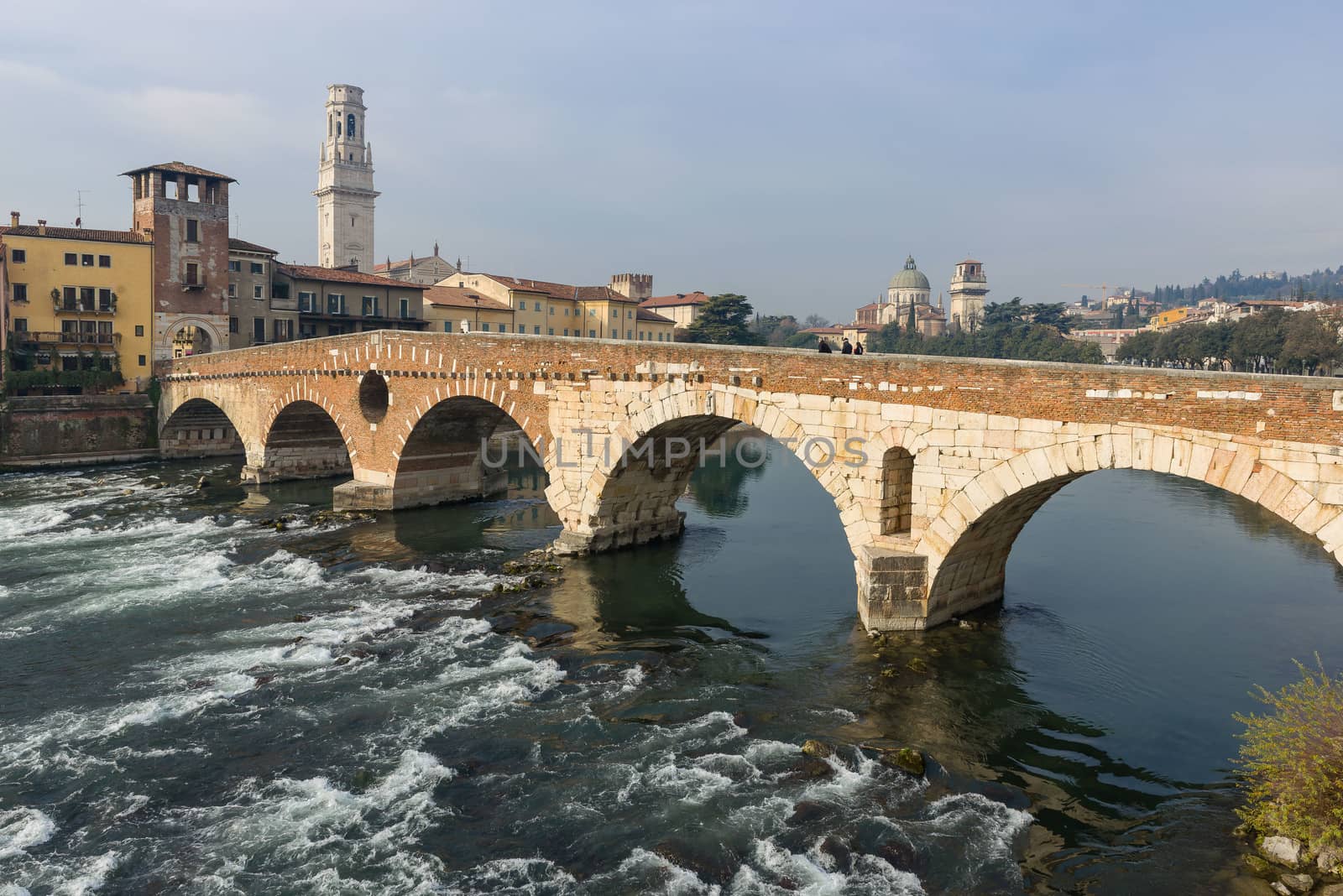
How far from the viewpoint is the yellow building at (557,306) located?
63.7 m

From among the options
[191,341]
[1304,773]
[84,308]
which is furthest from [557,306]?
[1304,773]

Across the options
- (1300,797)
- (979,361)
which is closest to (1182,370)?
(979,361)

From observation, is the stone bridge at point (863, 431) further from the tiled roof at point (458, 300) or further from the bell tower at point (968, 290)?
the bell tower at point (968, 290)

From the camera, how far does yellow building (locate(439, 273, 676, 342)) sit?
6366cm

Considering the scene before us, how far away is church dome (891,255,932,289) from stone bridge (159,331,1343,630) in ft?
468

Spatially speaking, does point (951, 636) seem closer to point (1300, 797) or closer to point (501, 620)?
point (1300, 797)

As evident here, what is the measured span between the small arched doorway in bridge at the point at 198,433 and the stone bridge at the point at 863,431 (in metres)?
16.5

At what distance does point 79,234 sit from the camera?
46875 mm

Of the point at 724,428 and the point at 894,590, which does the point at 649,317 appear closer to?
the point at 724,428

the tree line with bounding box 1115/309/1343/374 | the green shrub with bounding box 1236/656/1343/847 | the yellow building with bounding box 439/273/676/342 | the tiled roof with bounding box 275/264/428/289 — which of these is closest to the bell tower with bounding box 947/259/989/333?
the tree line with bounding box 1115/309/1343/374

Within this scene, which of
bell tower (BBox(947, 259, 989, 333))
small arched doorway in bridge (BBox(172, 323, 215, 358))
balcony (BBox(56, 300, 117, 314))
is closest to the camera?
balcony (BBox(56, 300, 117, 314))

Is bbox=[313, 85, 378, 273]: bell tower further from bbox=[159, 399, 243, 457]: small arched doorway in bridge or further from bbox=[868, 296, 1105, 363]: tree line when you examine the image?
bbox=[868, 296, 1105, 363]: tree line

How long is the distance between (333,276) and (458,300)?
805cm

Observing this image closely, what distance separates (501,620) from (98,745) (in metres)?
7.53
